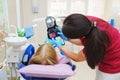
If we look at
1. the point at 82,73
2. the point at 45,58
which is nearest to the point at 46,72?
the point at 45,58

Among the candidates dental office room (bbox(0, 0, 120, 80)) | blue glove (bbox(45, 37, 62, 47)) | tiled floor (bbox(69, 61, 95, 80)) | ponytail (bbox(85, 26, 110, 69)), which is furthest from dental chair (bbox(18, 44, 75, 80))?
tiled floor (bbox(69, 61, 95, 80))

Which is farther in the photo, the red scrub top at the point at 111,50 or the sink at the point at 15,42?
the sink at the point at 15,42

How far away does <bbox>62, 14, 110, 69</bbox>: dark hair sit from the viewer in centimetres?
108

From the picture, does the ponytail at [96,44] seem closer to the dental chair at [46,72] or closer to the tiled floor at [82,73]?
the dental chair at [46,72]

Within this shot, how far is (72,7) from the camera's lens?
2.62 m

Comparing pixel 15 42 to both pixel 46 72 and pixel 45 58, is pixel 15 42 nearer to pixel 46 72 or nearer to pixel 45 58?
pixel 45 58

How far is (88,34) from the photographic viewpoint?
1.12m

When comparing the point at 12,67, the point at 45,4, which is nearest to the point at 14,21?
the point at 45,4

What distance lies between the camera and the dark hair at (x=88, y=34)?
1082 millimetres

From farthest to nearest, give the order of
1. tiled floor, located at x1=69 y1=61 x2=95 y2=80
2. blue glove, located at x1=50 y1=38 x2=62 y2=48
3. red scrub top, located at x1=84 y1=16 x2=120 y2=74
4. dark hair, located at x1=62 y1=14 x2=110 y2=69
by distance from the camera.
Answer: tiled floor, located at x1=69 y1=61 x2=95 y2=80 < blue glove, located at x1=50 y1=38 x2=62 y2=48 < red scrub top, located at x1=84 y1=16 x2=120 y2=74 < dark hair, located at x1=62 y1=14 x2=110 y2=69

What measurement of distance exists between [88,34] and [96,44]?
0.26 ft

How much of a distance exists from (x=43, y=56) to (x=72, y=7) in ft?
4.99

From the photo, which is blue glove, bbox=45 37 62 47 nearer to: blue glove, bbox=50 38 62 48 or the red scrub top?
blue glove, bbox=50 38 62 48

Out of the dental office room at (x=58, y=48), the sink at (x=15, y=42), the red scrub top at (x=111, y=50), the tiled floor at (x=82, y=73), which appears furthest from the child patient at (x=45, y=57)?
the tiled floor at (x=82, y=73)
